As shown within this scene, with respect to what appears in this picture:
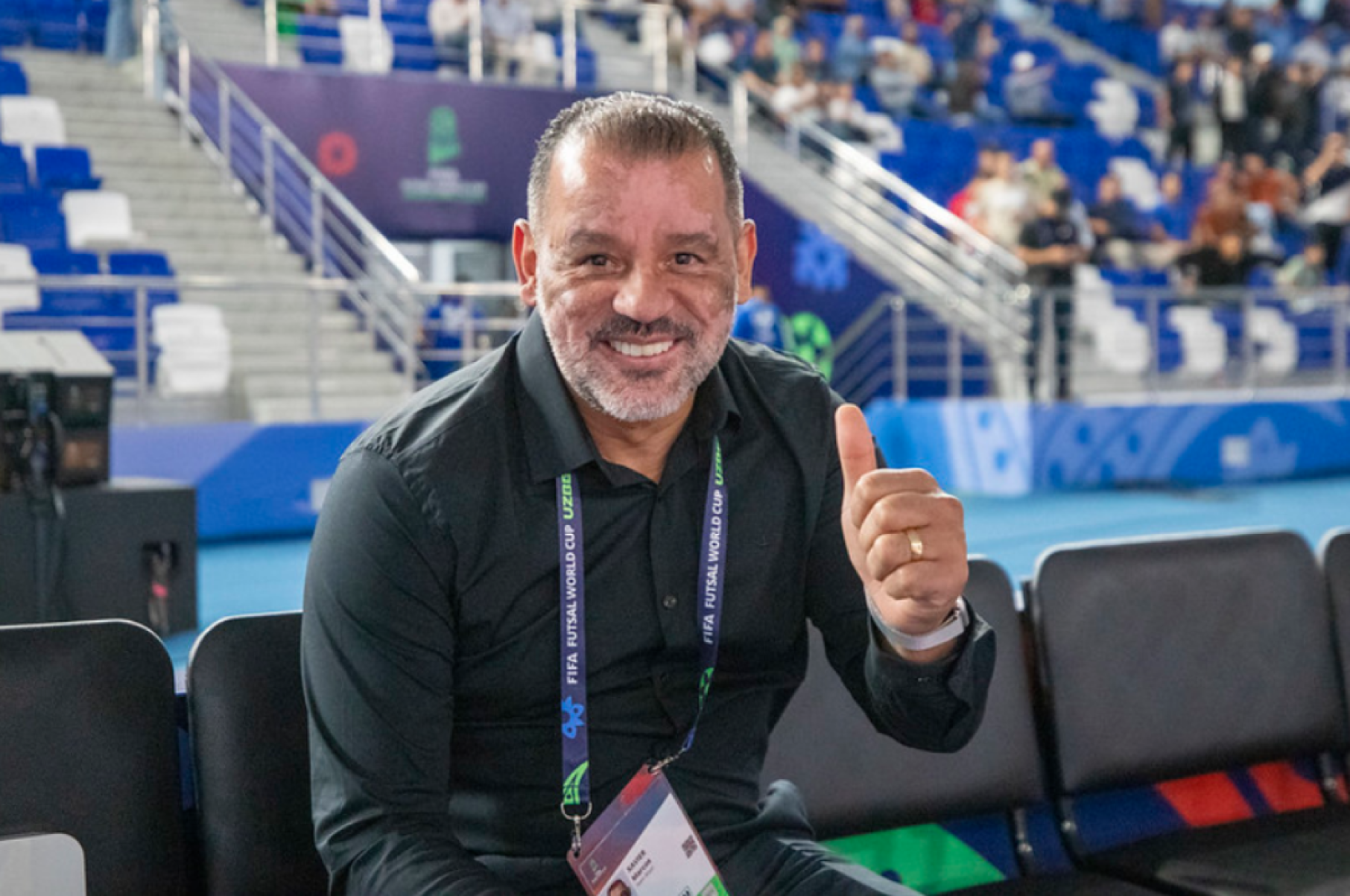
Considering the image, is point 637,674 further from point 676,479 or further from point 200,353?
point 200,353

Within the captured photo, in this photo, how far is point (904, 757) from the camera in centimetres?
221

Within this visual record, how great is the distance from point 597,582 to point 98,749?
2.10 ft

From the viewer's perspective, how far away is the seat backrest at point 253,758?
181 centimetres

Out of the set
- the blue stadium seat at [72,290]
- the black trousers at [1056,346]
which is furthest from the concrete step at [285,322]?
the black trousers at [1056,346]

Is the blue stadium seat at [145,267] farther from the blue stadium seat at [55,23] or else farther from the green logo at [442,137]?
the blue stadium seat at [55,23]

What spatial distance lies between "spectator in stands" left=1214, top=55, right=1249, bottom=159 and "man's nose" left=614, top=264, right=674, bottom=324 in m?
14.9

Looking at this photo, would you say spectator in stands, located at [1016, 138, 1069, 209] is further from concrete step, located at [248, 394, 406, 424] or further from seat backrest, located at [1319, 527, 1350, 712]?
seat backrest, located at [1319, 527, 1350, 712]

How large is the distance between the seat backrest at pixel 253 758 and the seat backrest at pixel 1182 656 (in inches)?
46.5

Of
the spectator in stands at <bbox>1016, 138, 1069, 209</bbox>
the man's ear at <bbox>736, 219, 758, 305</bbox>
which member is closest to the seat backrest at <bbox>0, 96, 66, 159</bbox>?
the spectator in stands at <bbox>1016, 138, 1069, 209</bbox>

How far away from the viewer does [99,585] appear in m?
5.13

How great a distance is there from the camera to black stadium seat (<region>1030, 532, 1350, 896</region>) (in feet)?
7.68

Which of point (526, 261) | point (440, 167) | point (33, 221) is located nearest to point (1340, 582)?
point (526, 261)

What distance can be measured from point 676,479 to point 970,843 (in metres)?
0.98

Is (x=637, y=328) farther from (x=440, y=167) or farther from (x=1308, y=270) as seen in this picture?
(x=1308, y=270)
